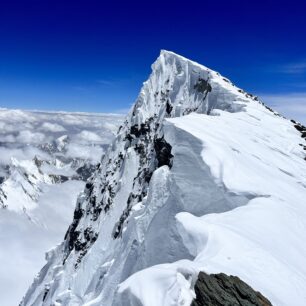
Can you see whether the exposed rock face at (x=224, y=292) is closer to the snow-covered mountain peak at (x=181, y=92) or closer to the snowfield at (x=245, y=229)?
the snowfield at (x=245, y=229)

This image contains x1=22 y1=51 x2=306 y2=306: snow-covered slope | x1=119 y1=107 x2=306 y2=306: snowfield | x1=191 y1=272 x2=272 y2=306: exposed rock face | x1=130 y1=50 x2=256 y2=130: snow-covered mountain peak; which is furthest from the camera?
x1=130 y1=50 x2=256 y2=130: snow-covered mountain peak

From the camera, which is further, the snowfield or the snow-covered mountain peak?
the snow-covered mountain peak

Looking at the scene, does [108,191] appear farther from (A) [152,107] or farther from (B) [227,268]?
(B) [227,268]

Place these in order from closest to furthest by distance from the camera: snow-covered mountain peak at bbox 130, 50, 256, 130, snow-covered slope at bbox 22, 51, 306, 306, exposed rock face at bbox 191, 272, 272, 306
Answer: exposed rock face at bbox 191, 272, 272, 306
snow-covered slope at bbox 22, 51, 306, 306
snow-covered mountain peak at bbox 130, 50, 256, 130

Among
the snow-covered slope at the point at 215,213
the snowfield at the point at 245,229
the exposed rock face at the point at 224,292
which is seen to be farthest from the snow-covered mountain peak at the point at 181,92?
the exposed rock face at the point at 224,292

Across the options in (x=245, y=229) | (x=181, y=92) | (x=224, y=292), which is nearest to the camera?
(x=224, y=292)

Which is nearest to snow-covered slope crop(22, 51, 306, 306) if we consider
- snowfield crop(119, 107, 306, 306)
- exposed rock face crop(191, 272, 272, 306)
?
snowfield crop(119, 107, 306, 306)

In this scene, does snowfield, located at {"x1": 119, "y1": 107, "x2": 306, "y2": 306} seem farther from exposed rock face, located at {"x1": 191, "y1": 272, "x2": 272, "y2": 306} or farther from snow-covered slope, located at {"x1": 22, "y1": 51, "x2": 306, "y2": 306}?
exposed rock face, located at {"x1": 191, "y1": 272, "x2": 272, "y2": 306}

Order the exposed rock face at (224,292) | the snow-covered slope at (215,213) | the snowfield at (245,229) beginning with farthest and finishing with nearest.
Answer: the snow-covered slope at (215,213), the snowfield at (245,229), the exposed rock face at (224,292)

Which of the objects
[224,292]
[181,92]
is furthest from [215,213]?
[181,92]

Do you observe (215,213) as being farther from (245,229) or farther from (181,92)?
(181,92)
